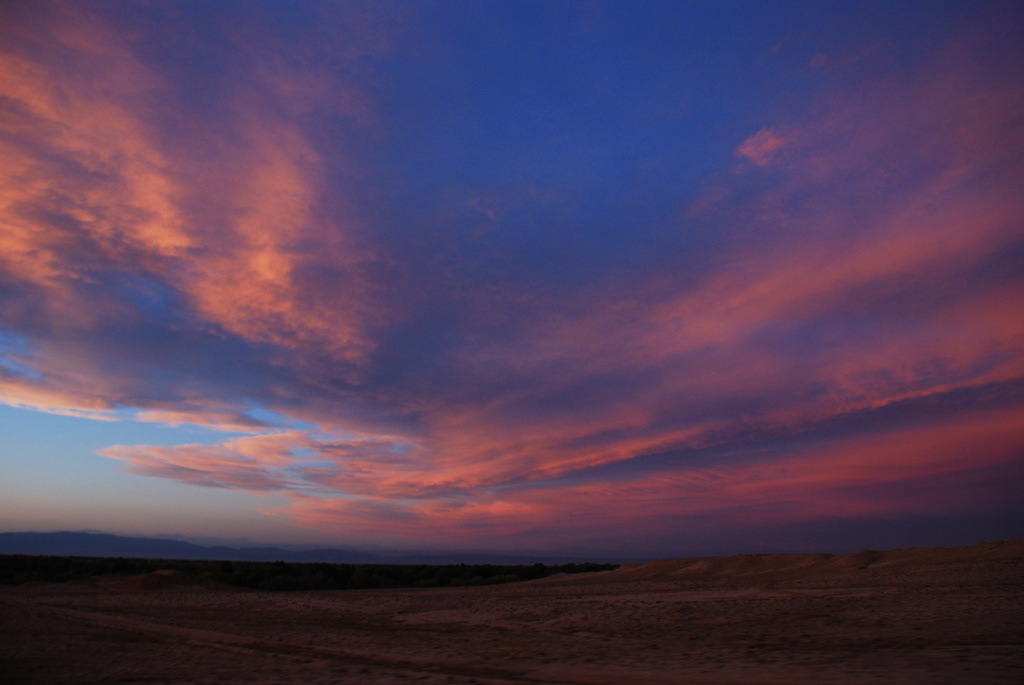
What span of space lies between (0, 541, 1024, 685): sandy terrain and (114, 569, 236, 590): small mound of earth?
337 inches

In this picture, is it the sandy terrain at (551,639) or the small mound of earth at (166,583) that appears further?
the small mound of earth at (166,583)

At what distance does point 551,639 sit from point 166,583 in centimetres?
3100

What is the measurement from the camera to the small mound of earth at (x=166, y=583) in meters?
33.4

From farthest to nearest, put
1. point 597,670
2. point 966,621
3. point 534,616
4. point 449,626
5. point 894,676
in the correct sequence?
1. point 534,616
2. point 449,626
3. point 966,621
4. point 597,670
5. point 894,676

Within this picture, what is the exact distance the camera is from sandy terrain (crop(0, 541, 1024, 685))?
8.81m

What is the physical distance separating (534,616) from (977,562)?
81.0 feet

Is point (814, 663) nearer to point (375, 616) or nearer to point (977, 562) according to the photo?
point (375, 616)

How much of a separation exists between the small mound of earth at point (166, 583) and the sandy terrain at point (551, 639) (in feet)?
28.1

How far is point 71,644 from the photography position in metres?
14.1

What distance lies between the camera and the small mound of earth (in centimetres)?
3338

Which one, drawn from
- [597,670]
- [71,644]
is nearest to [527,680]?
[597,670]

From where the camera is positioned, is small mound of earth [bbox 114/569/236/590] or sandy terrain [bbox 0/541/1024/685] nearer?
sandy terrain [bbox 0/541/1024/685]

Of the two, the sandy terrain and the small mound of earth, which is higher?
the sandy terrain

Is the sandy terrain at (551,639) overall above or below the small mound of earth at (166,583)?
above
